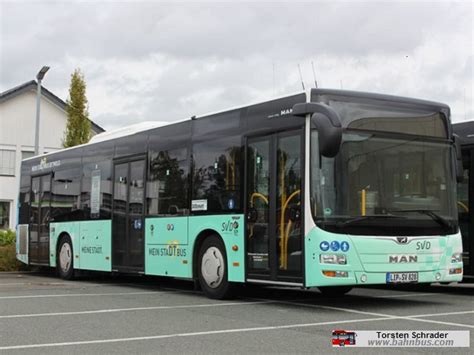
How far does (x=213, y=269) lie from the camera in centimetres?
1231

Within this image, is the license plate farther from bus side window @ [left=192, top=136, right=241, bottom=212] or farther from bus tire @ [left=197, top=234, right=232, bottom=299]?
bus tire @ [left=197, top=234, right=232, bottom=299]

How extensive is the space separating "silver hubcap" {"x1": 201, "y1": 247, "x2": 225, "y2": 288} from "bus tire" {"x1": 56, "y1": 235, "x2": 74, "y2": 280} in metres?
6.16

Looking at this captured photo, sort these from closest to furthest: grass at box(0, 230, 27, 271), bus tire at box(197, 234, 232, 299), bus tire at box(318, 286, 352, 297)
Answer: bus tire at box(197, 234, 232, 299) < bus tire at box(318, 286, 352, 297) < grass at box(0, 230, 27, 271)

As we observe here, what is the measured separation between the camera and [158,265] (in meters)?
14.0

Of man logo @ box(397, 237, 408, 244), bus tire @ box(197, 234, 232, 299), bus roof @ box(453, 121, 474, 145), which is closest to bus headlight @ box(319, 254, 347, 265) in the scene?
man logo @ box(397, 237, 408, 244)

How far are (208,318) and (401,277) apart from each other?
9.24 feet

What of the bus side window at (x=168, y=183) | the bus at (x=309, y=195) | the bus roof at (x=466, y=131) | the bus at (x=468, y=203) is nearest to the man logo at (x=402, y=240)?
the bus at (x=309, y=195)

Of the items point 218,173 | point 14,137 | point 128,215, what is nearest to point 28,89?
point 14,137

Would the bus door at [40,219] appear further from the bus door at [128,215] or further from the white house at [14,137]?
the white house at [14,137]

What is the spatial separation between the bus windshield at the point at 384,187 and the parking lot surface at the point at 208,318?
121 cm

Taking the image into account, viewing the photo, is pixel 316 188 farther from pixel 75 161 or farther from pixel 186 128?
pixel 75 161

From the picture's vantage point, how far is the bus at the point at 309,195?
1027 cm

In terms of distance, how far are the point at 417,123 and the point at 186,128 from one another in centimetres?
430

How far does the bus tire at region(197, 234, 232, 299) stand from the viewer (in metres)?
12.1
